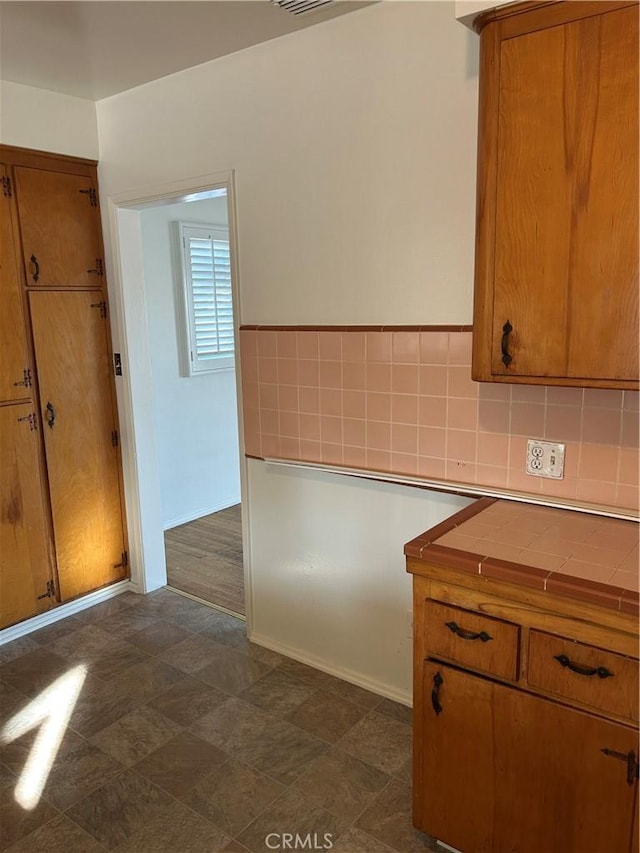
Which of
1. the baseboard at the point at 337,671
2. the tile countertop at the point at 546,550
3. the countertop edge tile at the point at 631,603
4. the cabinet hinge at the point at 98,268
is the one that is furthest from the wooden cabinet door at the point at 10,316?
the countertop edge tile at the point at 631,603

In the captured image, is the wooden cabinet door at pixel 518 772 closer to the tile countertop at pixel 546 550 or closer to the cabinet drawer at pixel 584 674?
the cabinet drawer at pixel 584 674

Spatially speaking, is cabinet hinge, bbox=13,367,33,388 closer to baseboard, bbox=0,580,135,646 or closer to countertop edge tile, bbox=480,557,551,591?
baseboard, bbox=0,580,135,646

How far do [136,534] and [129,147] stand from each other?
2001 mm

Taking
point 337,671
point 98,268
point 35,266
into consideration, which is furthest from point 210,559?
point 35,266

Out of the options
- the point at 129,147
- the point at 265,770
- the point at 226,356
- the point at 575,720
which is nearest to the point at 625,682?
the point at 575,720

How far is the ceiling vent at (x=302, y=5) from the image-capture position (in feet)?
6.90

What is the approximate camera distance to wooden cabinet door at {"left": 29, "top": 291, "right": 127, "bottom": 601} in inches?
124

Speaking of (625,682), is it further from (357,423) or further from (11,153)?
(11,153)

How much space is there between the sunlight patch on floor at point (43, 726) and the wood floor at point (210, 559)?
2.80ft

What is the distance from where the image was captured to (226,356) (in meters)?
4.83

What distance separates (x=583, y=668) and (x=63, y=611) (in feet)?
8.88

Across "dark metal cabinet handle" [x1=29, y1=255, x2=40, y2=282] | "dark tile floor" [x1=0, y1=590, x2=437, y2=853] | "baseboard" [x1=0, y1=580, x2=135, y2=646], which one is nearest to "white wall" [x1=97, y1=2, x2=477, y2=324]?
"dark metal cabinet handle" [x1=29, y1=255, x2=40, y2=282]

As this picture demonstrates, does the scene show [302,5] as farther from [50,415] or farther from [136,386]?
[50,415]

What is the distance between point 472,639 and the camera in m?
1.65
